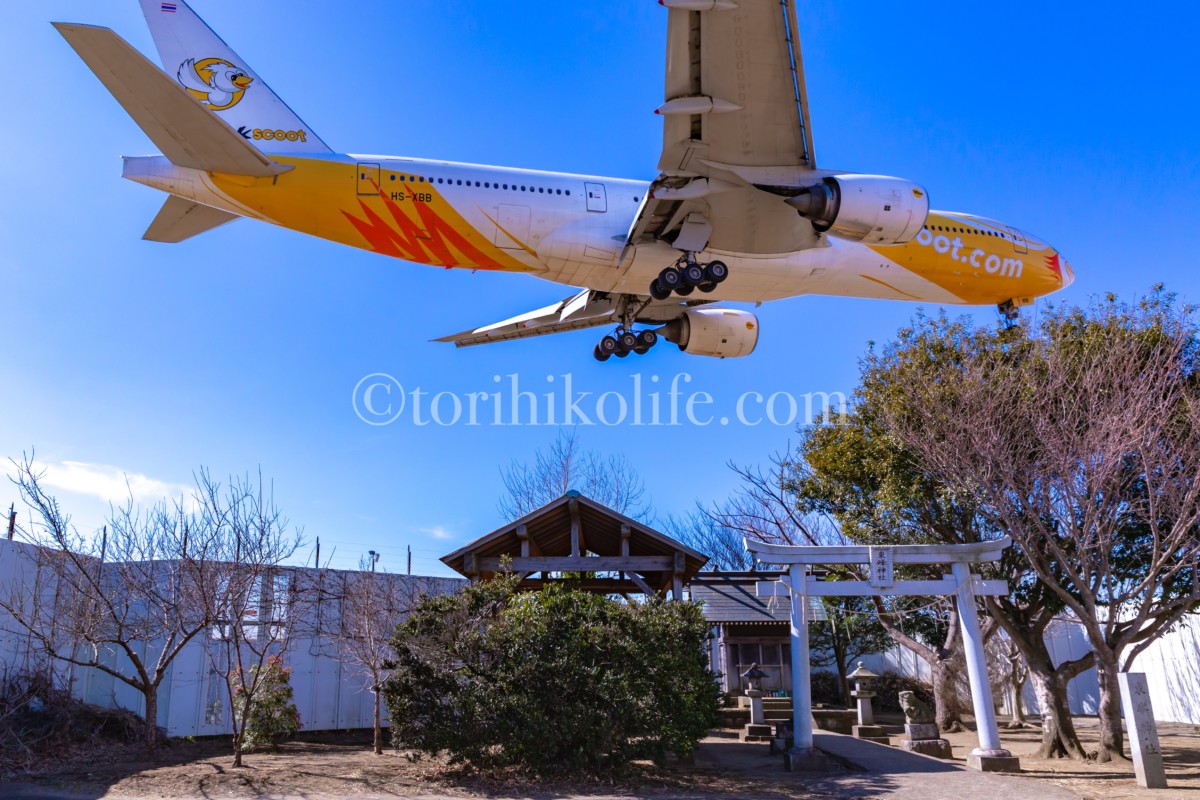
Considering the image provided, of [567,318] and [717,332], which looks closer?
[717,332]

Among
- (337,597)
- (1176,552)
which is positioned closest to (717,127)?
(1176,552)

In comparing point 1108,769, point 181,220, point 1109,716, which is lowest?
point 1108,769

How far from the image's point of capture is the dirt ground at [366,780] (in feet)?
36.9

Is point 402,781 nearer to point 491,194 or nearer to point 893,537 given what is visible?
point 491,194

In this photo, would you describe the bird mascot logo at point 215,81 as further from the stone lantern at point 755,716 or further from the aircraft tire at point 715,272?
the stone lantern at point 755,716

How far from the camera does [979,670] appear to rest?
1477 cm

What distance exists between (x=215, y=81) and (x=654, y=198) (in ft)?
27.9

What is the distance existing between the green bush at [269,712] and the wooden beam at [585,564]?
15.1ft

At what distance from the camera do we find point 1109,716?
1606cm

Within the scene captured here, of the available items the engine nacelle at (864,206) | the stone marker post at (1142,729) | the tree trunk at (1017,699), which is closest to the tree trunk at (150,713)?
the engine nacelle at (864,206)

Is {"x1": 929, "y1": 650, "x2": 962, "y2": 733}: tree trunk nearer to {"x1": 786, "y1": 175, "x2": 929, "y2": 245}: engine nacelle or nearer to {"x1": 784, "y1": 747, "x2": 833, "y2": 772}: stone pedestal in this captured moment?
{"x1": 784, "y1": 747, "x2": 833, "y2": 772}: stone pedestal

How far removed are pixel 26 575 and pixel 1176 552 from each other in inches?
873

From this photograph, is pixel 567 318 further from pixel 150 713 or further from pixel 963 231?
pixel 150 713

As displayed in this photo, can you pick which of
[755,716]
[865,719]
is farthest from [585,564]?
[865,719]
